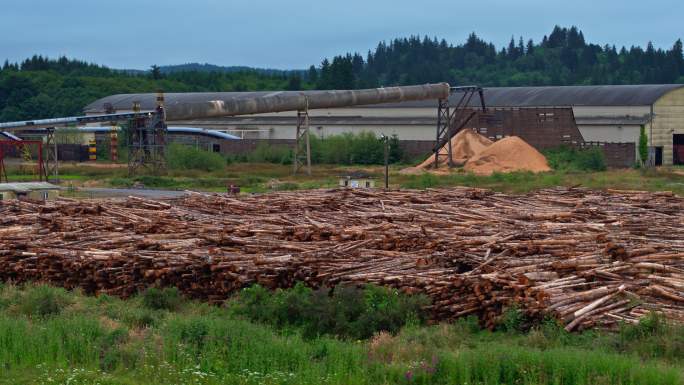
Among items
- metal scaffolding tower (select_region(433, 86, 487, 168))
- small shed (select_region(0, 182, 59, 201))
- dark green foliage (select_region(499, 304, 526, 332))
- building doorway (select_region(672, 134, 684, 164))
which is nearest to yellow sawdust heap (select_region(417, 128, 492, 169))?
metal scaffolding tower (select_region(433, 86, 487, 168))

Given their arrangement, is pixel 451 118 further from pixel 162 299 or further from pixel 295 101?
pixel 162 299

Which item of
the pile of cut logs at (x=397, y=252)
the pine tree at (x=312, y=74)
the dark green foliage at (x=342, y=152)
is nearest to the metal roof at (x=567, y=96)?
the dark green foliage at (x=342, y=152)

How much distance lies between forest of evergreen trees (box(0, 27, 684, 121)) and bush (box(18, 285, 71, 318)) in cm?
8559

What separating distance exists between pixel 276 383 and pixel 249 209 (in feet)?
44.1

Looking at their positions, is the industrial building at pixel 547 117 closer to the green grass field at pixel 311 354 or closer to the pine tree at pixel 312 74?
the green grass field at pixel 311 354

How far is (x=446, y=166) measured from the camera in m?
54.2

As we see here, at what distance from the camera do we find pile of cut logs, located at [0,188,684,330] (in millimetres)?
14586

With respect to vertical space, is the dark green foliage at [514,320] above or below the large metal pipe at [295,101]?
below

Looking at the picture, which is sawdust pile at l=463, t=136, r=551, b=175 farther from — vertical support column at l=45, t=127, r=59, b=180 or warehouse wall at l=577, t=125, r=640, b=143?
vertical support column at l=45, t=127, r=59, b=180

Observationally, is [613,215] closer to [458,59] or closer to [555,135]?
[555,135]

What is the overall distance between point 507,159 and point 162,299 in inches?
1474

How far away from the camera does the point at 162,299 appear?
54.3 feet

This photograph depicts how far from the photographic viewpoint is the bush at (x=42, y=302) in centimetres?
1620

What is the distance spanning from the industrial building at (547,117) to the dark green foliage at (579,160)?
88.4 inches
